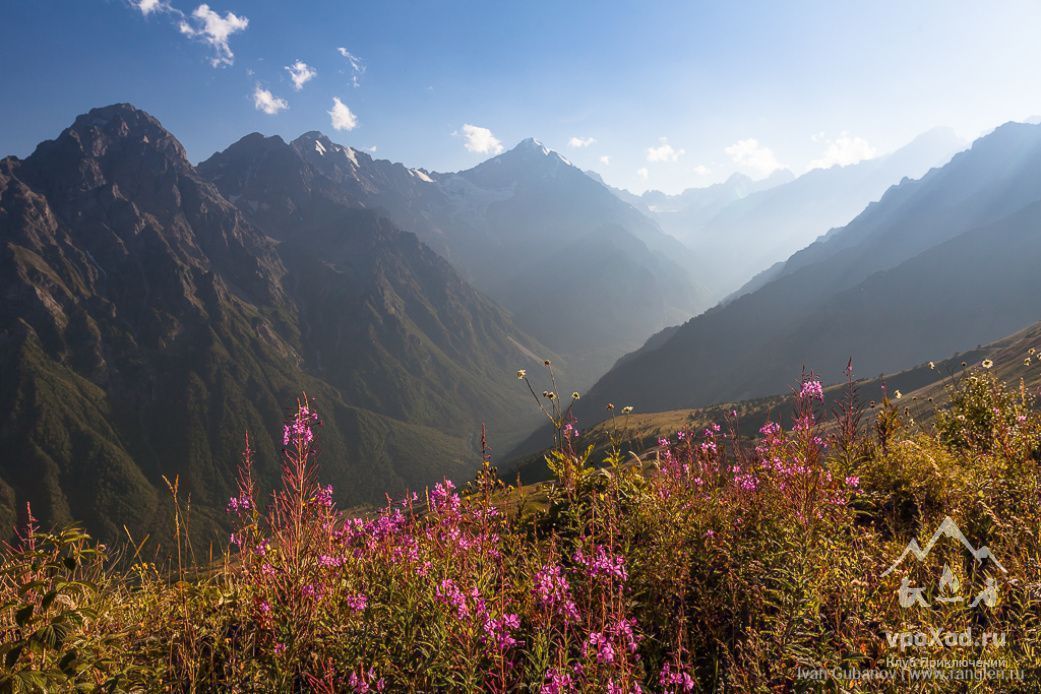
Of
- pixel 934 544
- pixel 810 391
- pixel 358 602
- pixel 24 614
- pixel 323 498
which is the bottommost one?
pixel 934 544

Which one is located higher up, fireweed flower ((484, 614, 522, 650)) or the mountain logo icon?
fireweed flower ((484, 614, 522, 650))

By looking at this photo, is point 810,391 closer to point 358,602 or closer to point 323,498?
point 358,602

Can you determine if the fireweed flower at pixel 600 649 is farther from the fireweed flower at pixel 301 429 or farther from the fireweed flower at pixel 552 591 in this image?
the fireweed flower at pixel 301 429

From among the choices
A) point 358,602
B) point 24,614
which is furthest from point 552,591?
point 24,614

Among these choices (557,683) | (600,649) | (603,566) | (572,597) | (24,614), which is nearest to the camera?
(557,683)

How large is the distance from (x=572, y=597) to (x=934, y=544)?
3.33m

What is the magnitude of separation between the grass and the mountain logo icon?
82 mm

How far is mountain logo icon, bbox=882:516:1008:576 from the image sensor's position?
3.96m

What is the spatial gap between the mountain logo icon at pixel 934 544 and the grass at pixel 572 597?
0.08 meters

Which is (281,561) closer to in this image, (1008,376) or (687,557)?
(687,557)

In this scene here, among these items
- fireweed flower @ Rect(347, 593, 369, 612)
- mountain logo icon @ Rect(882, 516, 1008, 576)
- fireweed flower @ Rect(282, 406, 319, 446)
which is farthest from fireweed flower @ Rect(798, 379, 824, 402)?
fireweed flower @ Rect(282, 406, 319, 446)

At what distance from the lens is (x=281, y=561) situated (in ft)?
13.8

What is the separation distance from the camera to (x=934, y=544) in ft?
14.2

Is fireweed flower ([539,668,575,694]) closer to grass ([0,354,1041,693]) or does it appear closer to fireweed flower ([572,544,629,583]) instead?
grass ([0,354,1041,693])
